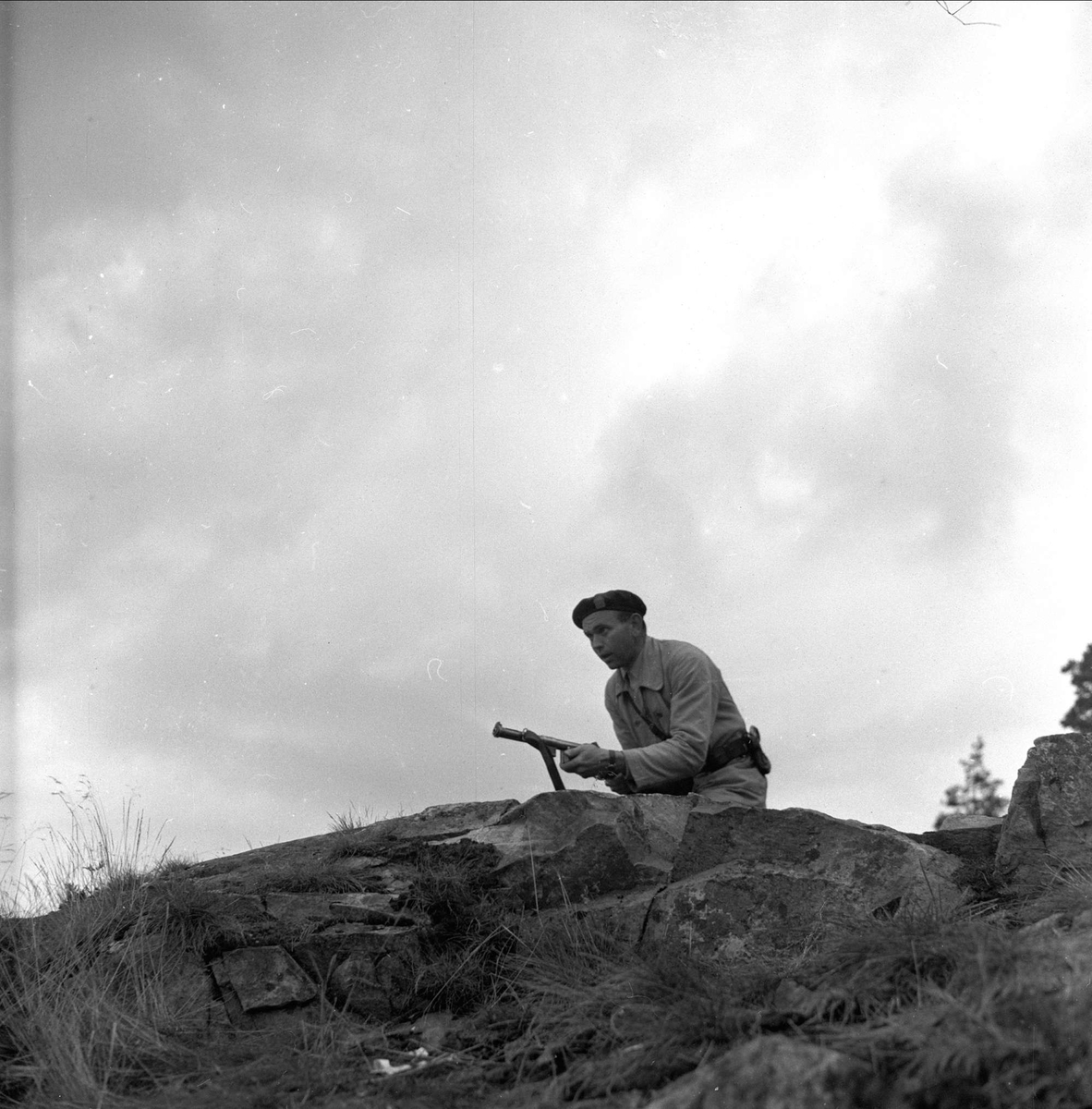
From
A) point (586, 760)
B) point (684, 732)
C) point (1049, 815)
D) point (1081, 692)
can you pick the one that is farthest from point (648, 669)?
point (1081, 692)

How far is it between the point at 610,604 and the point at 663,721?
0.77 meters

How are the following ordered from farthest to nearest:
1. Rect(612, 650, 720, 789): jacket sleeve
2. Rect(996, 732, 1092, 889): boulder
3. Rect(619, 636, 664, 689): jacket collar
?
1. Rect(619, 636, 664, 689): jacket collar
2. Rect(612, 650, 720, 789): jacket sleeve
3. Rect(996, 732, 1092, 889): boulder

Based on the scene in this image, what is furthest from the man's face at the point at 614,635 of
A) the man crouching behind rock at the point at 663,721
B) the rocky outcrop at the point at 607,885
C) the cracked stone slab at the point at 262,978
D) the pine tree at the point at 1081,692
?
the pine tree at the point at 1081,692

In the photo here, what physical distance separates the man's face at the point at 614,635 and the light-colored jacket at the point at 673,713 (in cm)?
7

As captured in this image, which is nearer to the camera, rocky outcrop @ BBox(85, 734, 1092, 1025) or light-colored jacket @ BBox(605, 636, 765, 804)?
rocky outcrop @ BBox(85, 734, 1092, 1025)

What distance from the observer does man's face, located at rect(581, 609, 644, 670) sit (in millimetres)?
7152

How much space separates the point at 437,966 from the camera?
5.42 m

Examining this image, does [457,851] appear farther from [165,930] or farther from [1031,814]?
[1031,814]

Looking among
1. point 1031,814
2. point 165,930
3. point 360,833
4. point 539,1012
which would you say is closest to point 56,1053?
point 165,930

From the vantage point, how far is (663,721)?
7.22 meters

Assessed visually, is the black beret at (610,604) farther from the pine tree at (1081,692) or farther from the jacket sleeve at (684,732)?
the pine tree at (1081,692)

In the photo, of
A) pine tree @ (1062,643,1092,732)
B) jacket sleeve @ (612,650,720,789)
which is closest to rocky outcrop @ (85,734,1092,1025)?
jacket sleeve @ (612,650,720,789)

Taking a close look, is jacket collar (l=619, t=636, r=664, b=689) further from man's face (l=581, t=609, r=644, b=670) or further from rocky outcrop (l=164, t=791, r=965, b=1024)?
rocky outcrop (l=164, t=791, r=965, b=1024)

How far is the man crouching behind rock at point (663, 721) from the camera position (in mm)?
6820
